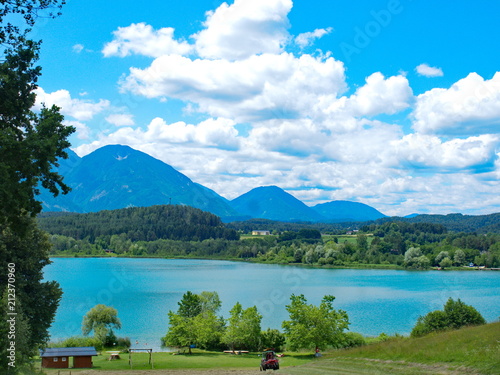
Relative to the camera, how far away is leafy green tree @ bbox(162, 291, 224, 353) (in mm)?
43906

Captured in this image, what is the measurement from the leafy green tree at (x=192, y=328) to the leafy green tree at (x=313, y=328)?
7.98 meters

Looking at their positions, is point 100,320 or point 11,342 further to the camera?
point 100,320

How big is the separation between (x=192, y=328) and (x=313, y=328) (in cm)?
1175

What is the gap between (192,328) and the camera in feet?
145

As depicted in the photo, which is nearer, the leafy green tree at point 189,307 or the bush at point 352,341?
the bush at point 352,341

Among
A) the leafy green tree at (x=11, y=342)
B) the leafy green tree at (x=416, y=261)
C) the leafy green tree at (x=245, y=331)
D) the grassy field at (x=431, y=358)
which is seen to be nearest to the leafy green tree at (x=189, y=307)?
the leafy green tree at (x=245, y=331)

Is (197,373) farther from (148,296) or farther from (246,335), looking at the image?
(148,296)

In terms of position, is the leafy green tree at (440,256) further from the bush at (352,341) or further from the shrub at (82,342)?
the shrub at (82,342)

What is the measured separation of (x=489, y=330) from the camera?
941 inches

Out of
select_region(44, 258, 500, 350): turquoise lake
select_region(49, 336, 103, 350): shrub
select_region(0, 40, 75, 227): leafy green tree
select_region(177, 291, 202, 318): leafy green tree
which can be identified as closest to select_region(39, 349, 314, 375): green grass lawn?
select_region(49, 336, 103, 350): shrub

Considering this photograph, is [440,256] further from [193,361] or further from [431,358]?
[431,358]

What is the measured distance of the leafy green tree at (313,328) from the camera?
4078cm

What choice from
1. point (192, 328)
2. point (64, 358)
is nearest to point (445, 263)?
point (192, 328)

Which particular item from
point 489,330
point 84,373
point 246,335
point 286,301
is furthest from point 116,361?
point 286,301
